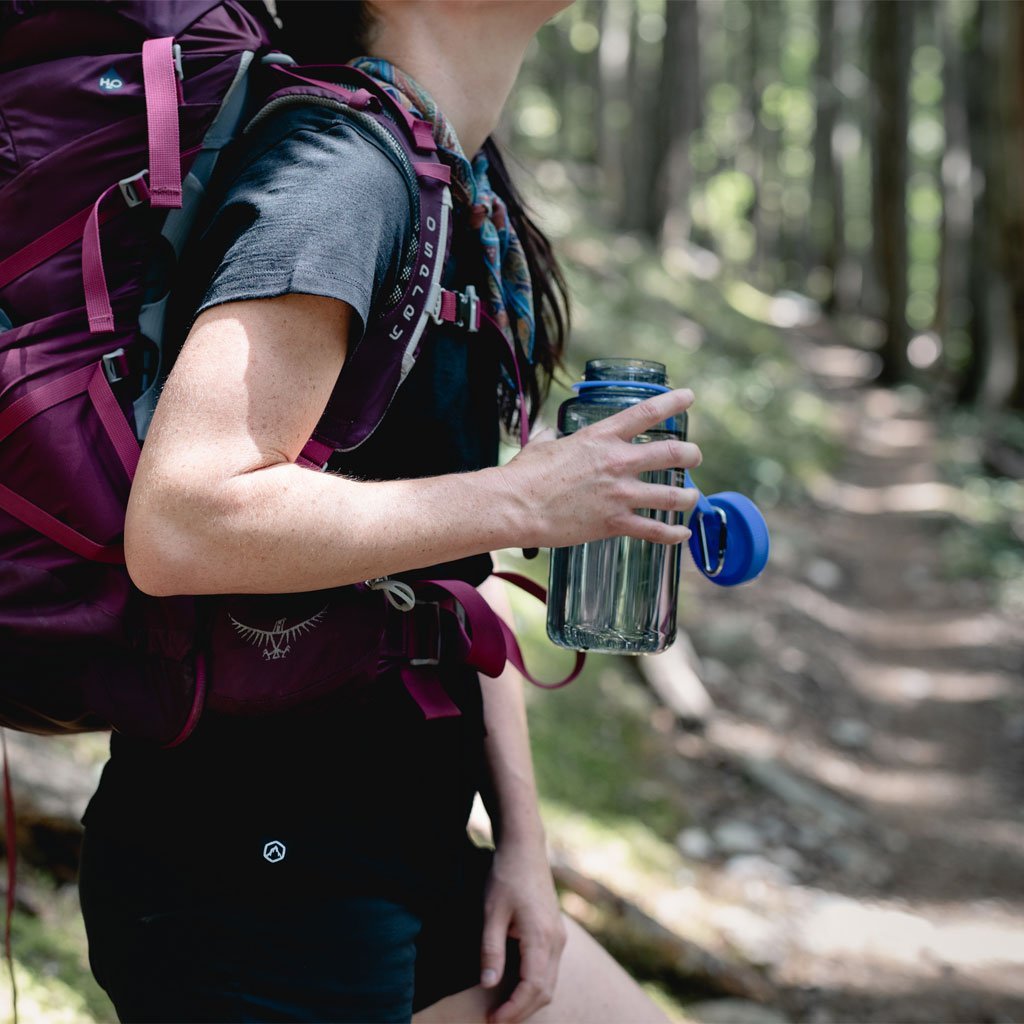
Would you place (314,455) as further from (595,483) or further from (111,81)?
(111,81)

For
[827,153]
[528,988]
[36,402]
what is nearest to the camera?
[36,402]

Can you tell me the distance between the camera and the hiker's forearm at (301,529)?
1.40 meters

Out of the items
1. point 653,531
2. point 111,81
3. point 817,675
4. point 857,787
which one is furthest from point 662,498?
point 817,675

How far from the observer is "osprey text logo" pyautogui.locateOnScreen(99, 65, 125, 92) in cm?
159

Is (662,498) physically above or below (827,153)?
above

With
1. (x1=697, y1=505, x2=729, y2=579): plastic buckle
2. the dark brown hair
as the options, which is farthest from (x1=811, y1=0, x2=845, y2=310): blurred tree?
(x1=697, y1=505, x2=729, y2=579): plastic buckle

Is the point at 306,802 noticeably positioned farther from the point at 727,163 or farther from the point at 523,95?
the point at 727,163

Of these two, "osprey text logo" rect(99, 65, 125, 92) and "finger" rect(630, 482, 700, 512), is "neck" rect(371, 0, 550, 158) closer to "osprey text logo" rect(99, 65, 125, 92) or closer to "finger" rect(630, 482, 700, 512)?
"osprey text logo" rect(99, 65, 125, 92)

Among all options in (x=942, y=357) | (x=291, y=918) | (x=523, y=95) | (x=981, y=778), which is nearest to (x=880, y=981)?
(x=981, y=778)

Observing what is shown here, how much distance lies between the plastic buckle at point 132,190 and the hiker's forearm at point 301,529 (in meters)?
0.43

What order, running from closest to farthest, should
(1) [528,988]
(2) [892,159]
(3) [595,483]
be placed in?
(3) [595,483]
(1) [528,988]
(2) [892,159]

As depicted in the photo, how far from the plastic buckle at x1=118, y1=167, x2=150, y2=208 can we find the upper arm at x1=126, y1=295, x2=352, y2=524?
27 centimetres

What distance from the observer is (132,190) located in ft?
5.13

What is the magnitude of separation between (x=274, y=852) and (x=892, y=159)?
2033 cm
